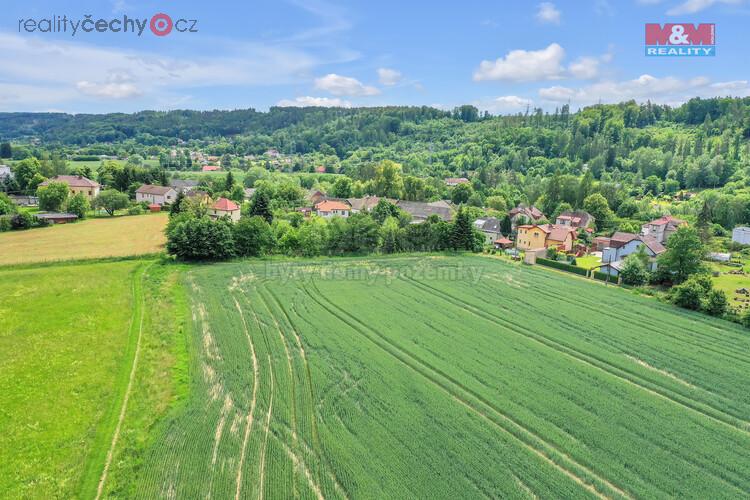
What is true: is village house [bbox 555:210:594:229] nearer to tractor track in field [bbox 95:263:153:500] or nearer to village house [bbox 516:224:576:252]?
village house [bbox 516:224:576:252]

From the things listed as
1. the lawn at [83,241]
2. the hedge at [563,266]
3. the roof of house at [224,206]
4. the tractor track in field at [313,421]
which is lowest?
the tractor track in field at [313,421]

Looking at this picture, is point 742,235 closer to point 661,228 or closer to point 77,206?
point 661,228

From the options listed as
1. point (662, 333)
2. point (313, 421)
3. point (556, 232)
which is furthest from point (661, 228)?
point (313, 421)

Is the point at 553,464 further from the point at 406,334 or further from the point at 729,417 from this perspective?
the point at 406,334

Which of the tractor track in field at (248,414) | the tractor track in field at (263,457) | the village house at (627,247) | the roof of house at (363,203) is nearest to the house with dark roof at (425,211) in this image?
the roof of house at (363,203)

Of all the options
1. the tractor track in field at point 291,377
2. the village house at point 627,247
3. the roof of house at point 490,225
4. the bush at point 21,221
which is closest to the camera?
the tractor track in field at point 291,377

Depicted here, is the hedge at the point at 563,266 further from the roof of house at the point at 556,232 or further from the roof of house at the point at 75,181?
the roof of house at the point at 75,181
